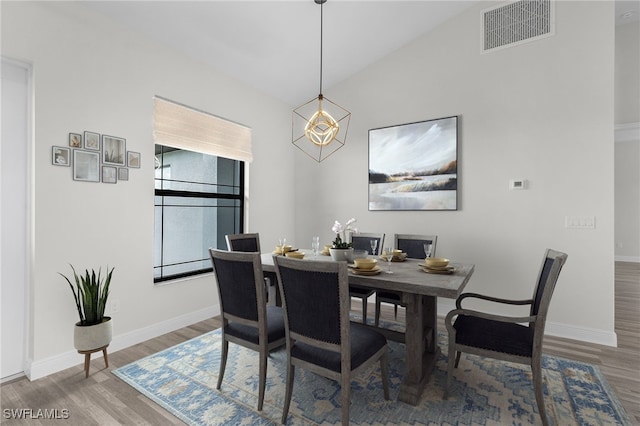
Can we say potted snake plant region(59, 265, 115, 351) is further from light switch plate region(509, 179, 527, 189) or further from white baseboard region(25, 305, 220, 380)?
light switch plate region(509, 179, 527, 189)

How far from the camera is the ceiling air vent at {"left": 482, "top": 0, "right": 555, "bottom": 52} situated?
10.2 ft

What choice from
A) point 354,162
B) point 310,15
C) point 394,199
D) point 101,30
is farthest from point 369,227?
point 101,30

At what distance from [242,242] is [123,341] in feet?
4.42

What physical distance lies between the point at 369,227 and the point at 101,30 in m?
3.41

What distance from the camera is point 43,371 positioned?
7.61 ft

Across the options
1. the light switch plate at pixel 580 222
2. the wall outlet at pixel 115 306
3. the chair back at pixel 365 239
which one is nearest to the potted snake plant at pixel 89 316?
the wall outlet at pixel 115 306

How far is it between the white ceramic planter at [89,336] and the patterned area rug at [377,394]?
27cm

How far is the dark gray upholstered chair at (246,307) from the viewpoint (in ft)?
6.30

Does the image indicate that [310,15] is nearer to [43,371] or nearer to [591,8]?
[591,8]

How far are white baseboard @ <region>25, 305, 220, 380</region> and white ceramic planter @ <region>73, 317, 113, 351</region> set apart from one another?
22cm

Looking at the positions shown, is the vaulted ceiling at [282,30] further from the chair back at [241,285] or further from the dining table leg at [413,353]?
the dining table leg at [413,353]

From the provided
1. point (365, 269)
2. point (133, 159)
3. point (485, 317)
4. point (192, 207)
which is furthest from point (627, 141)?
point (133, 159)

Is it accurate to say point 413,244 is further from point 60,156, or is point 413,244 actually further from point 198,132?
point 60,156

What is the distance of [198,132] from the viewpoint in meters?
3.42
